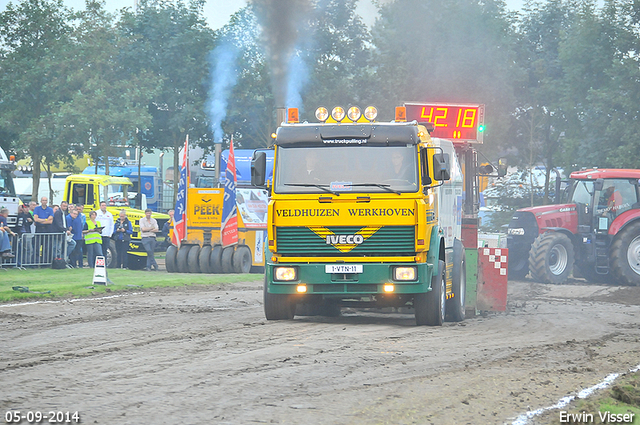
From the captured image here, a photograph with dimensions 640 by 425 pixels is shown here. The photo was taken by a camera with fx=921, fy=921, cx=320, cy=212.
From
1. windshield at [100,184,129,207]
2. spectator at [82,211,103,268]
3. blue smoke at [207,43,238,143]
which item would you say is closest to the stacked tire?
spectator at [82,211,103,268]

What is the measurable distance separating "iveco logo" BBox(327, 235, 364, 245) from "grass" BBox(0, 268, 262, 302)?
275 inches

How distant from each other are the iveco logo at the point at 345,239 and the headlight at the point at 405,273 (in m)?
0.65

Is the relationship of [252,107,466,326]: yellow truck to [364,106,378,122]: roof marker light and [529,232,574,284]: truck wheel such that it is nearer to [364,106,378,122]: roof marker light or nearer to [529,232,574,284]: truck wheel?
[364,106,378,122]: roof marker light

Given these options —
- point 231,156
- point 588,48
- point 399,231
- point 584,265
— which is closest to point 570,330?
point 399,231

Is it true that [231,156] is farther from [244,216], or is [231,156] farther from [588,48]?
[588,48]

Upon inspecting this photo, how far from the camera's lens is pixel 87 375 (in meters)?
8.43

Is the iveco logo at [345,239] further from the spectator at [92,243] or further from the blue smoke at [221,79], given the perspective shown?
the blue smoke at [221,79]

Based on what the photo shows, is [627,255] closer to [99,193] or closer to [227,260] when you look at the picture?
[227,260]

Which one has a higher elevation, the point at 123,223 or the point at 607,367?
the point at 123,223

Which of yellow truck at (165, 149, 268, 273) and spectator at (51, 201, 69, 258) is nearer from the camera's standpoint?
spectator at (51, 201, 69, 258)

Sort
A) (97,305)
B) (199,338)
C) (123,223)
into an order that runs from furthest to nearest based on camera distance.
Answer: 1. (123,223)
2. (97,305)
3. (199,338)

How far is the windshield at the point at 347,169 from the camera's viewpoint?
1263 centimetres

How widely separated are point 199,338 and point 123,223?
53.0 ft

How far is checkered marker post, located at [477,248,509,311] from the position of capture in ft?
54.6
